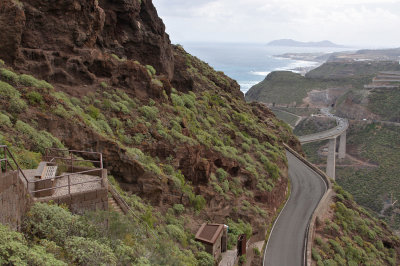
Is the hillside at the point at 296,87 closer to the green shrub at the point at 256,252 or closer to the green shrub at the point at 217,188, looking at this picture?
the green shrub at the point at 256,252

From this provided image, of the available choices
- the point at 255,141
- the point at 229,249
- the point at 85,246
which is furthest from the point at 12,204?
the point at 255,141

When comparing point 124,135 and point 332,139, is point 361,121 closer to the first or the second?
point 332,139

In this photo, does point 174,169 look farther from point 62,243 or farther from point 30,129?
point 62,243

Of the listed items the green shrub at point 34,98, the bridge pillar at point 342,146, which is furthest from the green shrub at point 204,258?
the bridge pillar at point 342,146

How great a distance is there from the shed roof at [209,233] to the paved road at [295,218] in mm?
5620

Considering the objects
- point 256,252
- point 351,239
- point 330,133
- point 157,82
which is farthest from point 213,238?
point 330,133

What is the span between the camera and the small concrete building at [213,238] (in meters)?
13.8

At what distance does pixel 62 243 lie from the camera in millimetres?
7289

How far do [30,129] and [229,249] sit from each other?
9.73 m

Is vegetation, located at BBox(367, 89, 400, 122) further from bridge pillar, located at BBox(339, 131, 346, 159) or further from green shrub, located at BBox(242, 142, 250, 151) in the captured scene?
green shrub, located at BBox(242, 142, 250, 151)

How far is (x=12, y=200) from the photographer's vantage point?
713 cm

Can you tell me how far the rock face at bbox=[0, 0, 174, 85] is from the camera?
47.5ft

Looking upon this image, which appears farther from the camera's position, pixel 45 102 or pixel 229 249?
pixel 229 249

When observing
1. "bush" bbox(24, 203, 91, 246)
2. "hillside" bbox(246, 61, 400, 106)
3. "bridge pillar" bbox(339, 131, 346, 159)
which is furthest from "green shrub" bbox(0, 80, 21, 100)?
"hillside" bbox(246, 61, 400, 106)
